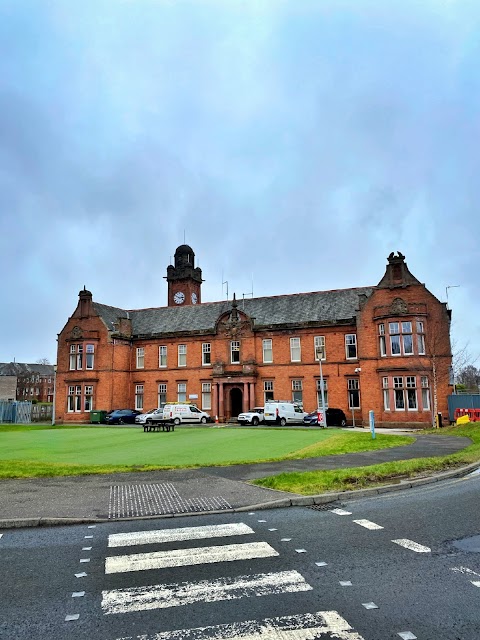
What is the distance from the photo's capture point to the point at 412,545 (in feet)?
21.5

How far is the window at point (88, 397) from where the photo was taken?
48.4 m

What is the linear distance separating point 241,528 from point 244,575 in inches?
80.7

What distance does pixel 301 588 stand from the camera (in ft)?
16.6

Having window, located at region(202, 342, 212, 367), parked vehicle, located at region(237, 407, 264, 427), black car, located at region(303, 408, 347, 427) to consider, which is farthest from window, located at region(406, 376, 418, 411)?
window, located at region(202, 342, 212, 367)

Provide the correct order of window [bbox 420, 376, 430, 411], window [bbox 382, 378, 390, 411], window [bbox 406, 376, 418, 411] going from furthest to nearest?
window [bbox 382, 378, 390, 411] < window [bbox 406, 376, 418, 411] < window [bbox 420, 376, 430, 411]

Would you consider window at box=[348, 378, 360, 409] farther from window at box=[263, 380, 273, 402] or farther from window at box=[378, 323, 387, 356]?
window at box=[263, 380, 273, 402]

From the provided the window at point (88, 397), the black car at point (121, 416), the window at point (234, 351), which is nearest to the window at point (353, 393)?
the window at point (234, 351)

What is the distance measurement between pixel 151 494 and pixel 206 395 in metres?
38.0

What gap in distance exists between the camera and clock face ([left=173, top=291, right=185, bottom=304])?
253ft

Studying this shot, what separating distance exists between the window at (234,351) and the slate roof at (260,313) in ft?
8.33

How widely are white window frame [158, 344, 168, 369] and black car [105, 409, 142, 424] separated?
5.74 meters

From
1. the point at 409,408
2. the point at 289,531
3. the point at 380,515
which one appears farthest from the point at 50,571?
the point at 409,408

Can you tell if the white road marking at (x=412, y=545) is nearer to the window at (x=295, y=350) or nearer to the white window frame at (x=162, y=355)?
the window at (x=295, y=350)

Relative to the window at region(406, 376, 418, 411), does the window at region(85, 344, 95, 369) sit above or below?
above
